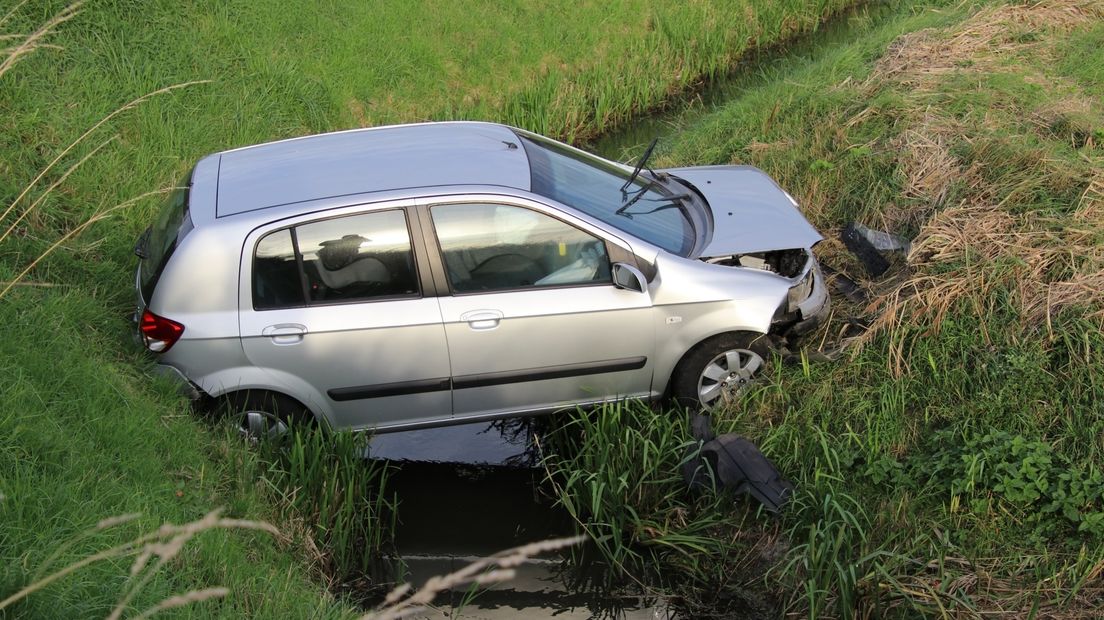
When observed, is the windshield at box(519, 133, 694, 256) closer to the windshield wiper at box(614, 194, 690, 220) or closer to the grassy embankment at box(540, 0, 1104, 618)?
the windshield wiper at box(614, 194, 690, 220)

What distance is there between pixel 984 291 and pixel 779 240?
4.20ft

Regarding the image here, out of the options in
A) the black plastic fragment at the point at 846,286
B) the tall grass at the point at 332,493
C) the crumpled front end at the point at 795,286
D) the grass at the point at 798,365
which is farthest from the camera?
the black plastic fragment at the point at 846,286

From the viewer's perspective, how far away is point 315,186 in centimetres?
559

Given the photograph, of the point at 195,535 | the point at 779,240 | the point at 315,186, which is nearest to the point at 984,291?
the point at 779,240

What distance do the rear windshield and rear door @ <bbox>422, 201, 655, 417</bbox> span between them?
4.36 feet

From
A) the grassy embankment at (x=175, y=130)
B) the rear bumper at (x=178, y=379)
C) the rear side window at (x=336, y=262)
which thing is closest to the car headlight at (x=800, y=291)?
the rear side window at (x=336, y=262)

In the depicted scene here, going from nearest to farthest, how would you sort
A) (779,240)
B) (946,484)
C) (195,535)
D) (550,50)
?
(195,535)
(946,484)
(779,240)
(550,50)

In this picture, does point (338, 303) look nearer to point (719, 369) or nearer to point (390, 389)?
point (390, 389)

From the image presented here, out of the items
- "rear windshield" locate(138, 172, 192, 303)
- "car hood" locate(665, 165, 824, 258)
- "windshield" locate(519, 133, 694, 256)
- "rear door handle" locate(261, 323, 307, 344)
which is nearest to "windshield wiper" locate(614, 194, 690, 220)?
"windshield" locate(519, 133, 694, 256)

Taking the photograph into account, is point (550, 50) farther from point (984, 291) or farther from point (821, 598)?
point (821, 598)

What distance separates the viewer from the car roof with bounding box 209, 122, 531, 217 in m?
5.55

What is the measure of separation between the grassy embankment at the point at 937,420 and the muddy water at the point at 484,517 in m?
0.29

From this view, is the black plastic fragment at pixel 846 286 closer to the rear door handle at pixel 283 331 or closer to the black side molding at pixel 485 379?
the black side molding at pixel 485 379

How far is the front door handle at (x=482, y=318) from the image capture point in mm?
5512
